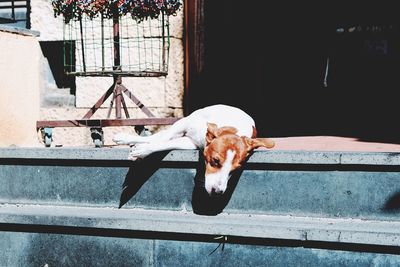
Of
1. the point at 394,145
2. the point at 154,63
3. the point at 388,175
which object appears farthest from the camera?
the point at 154,63

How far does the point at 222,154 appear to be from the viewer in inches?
→ 126

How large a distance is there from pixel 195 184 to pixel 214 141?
A: 0.47m

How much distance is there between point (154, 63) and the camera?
19.1ft

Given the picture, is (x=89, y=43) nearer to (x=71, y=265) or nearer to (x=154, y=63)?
(x=154, y=63)

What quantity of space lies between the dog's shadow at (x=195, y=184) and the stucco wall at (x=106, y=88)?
217 centimetres

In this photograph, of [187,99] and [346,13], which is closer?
[187,99]

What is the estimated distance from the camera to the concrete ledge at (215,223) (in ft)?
10.3

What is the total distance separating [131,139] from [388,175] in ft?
5.30

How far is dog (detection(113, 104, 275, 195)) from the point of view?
10.5ft

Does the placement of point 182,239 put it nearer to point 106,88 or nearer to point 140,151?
point 140,151

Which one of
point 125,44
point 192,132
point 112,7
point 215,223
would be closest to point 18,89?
point 112,7

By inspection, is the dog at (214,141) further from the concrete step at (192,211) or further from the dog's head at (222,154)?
the concrete step at (192,211)

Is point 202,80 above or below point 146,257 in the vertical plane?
above

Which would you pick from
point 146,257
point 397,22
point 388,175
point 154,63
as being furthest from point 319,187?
point 397,22
